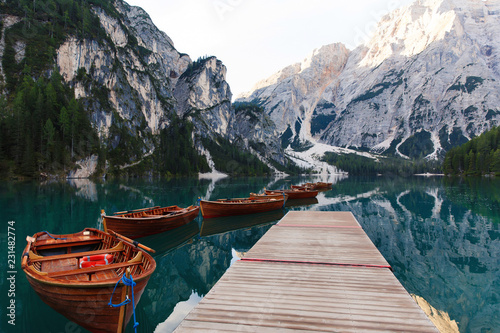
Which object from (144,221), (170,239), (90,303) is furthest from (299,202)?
(90,303)

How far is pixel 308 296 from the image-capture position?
6777mm

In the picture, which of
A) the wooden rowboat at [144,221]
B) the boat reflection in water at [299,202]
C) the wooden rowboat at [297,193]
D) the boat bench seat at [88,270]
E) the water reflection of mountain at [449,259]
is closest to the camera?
the boat bench seat at [88,270]

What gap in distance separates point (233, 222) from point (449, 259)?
16.9m

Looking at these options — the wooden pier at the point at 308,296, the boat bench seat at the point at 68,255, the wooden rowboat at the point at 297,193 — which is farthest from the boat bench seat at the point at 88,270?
the wooden rowboat at the point at 297,193

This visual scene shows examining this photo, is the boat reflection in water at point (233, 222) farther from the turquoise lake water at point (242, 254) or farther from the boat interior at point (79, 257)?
the boat interior at point (79, 257)

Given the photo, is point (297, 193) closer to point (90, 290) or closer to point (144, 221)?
point (144, 221)

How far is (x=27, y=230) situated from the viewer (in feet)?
63.3

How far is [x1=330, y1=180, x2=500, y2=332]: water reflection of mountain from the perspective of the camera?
9.94m

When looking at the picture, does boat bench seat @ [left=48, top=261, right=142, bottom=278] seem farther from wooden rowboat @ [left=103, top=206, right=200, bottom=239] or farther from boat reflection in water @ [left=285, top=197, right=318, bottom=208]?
boat reflection in water @ [left=285, top=197, right=318, bottom=208]

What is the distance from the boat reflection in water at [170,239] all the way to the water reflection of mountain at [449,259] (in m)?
13.2

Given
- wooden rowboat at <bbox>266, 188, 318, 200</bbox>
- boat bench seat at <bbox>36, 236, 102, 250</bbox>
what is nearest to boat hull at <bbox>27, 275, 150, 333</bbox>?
boat bench seat at <bbox>36, 236, 102, 250</bbox>

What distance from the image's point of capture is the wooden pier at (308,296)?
544 centimetres

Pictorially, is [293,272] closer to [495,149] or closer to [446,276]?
[446,276]

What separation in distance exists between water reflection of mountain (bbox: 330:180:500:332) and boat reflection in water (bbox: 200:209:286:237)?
31.1 ft
